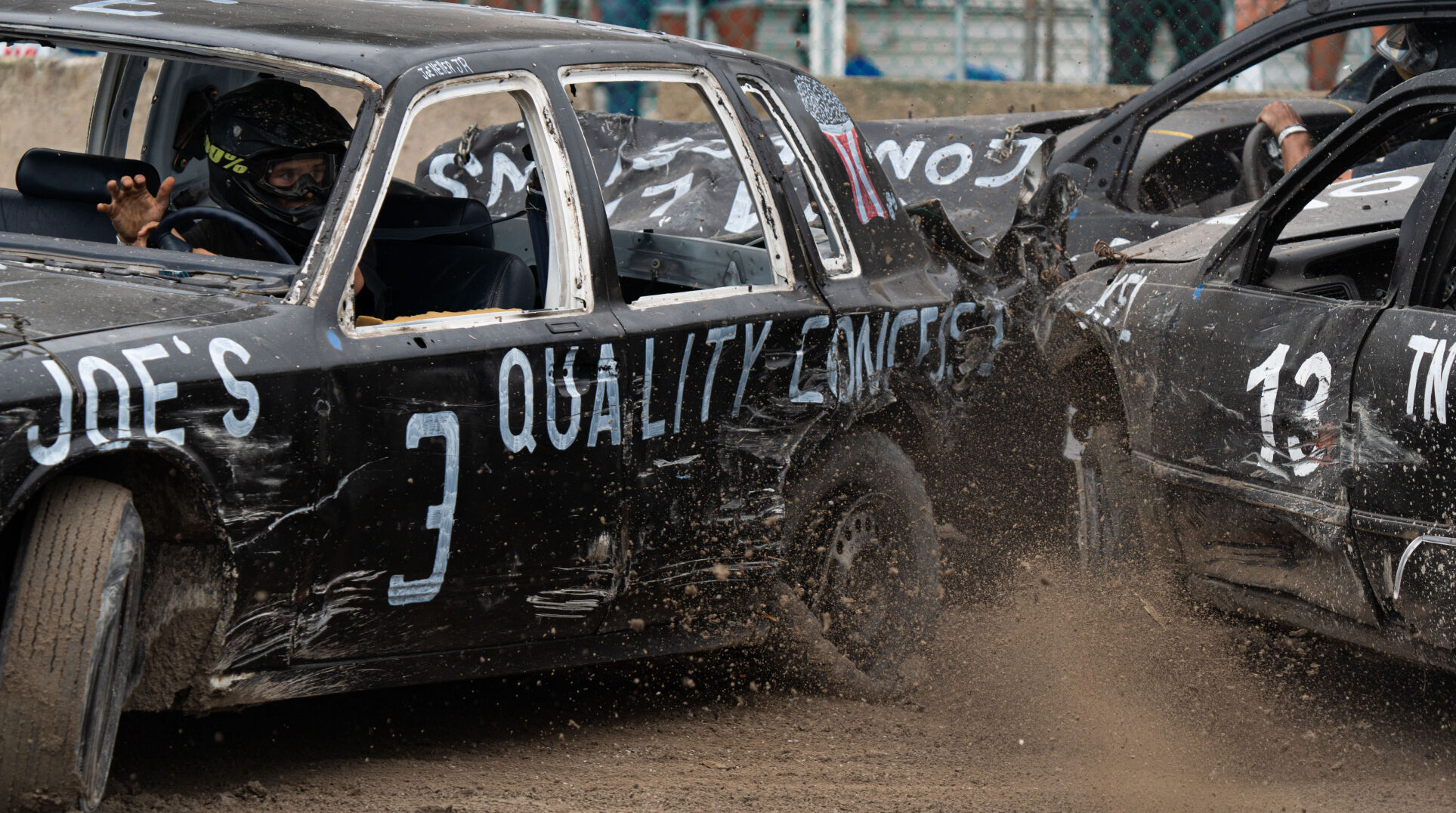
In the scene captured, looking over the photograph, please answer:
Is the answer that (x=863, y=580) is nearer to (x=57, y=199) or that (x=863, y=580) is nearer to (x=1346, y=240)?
(x=1346, y=240)

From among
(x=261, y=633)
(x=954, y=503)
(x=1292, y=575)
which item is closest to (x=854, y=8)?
(x=954, y=503)

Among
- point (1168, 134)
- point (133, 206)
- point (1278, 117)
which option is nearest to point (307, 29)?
point (133, 206)

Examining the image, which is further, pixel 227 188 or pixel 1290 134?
pixel 1290 134

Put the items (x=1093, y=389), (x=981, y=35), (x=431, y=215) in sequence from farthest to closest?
1. (x=981, y=35)
2. (x=1093, y=389)
3. (x=431, y=215)

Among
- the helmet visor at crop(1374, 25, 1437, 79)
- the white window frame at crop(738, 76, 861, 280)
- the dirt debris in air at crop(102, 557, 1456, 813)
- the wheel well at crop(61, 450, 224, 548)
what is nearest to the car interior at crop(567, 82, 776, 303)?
the white window frame at crop(738, 76, 861, 280)

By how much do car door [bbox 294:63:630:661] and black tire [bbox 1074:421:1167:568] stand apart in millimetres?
1984

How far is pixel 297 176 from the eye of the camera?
4621mm

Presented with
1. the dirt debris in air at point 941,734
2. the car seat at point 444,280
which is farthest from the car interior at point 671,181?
the dirt debris in air at point 941,734

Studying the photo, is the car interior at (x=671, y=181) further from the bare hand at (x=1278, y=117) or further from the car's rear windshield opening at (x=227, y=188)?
the bare hand at (x=1278, y=117)

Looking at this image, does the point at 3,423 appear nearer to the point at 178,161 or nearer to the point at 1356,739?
the point at 178,161

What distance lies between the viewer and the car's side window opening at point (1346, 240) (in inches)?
203

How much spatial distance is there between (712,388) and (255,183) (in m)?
1.33

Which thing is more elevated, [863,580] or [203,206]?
[203,206]

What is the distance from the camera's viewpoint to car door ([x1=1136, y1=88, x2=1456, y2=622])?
467cm
